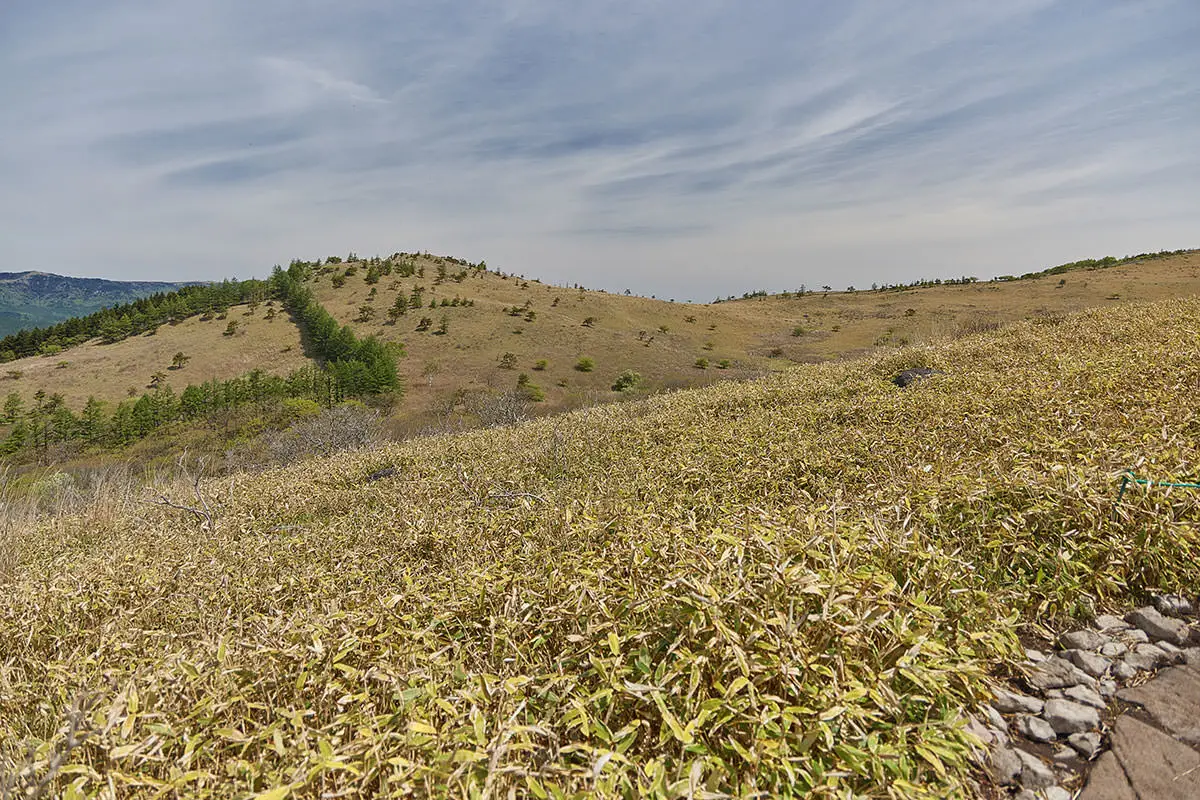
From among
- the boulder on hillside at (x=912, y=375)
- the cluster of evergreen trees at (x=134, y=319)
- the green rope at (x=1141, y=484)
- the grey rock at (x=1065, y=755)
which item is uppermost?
the cluster of evergreen trees at (x=134, y=319)

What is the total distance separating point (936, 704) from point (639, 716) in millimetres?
1117

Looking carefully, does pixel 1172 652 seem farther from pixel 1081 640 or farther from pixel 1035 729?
pixel 1035 729

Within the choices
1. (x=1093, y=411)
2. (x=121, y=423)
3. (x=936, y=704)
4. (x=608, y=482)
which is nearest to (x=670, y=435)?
(x=608, y=482)

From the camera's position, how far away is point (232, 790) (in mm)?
1613

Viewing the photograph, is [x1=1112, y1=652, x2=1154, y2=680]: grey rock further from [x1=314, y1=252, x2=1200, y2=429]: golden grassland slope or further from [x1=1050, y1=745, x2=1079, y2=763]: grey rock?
[x1=314, y1=252, x2=1200, y2=429]: golden grassland slope

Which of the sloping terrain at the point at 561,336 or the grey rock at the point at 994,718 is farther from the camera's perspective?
the sloping terrain at the point at 561,336

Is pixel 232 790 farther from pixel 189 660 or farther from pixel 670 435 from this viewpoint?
pixel 670 435

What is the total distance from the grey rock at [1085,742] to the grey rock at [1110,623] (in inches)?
30.7

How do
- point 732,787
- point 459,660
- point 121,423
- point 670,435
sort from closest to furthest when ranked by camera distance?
point 732,787, point 459,660, point 670,435, point 121,423

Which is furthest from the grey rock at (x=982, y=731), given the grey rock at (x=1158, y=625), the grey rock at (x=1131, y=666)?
the grey rock at (x=1158, y=625)

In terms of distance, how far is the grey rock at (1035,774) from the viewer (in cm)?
168

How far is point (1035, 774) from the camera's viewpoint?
1693 millimetres

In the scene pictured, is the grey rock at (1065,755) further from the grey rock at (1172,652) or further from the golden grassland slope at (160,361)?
the golden grassland slope at (160,361)

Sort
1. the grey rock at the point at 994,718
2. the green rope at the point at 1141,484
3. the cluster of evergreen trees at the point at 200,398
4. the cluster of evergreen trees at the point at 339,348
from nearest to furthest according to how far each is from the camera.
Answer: the grey rock at the point at 994,718 → the green rope at the point at 1141,484 → the cluster of evergreen trees at the point at 200,398 → the cluster of evergreen trees at the point at 339,348
